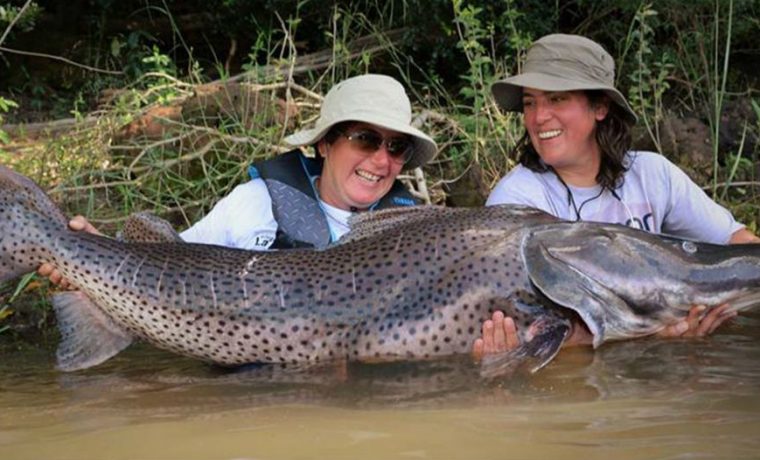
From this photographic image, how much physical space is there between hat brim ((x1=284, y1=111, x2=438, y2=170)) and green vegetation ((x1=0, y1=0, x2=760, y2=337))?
1.66 meters

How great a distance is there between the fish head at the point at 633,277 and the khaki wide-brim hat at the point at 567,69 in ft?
3.24

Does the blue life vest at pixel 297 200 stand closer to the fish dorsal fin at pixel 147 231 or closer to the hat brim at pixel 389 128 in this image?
the hat brim at pixel 389 128

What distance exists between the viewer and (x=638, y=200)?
198 inches

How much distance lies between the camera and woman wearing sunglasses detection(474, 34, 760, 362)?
4.91 metres

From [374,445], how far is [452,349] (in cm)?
106

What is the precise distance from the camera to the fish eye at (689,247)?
13.4 ft

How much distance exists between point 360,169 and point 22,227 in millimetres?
1523

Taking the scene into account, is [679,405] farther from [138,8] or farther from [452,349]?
[138,8]

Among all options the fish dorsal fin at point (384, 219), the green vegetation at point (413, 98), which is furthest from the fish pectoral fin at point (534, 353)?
the green vegetation at point (413, 98)

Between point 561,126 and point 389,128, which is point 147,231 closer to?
point 389,128

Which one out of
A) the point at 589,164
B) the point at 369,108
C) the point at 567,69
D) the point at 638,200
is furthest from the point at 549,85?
the point at 369,108

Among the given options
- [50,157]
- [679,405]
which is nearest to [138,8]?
[50,157]

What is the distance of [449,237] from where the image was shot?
13.9 feet

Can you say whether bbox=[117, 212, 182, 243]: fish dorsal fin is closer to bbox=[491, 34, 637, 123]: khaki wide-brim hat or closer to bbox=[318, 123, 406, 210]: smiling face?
bbox=[318, 123, 406, 210]: smiling face
